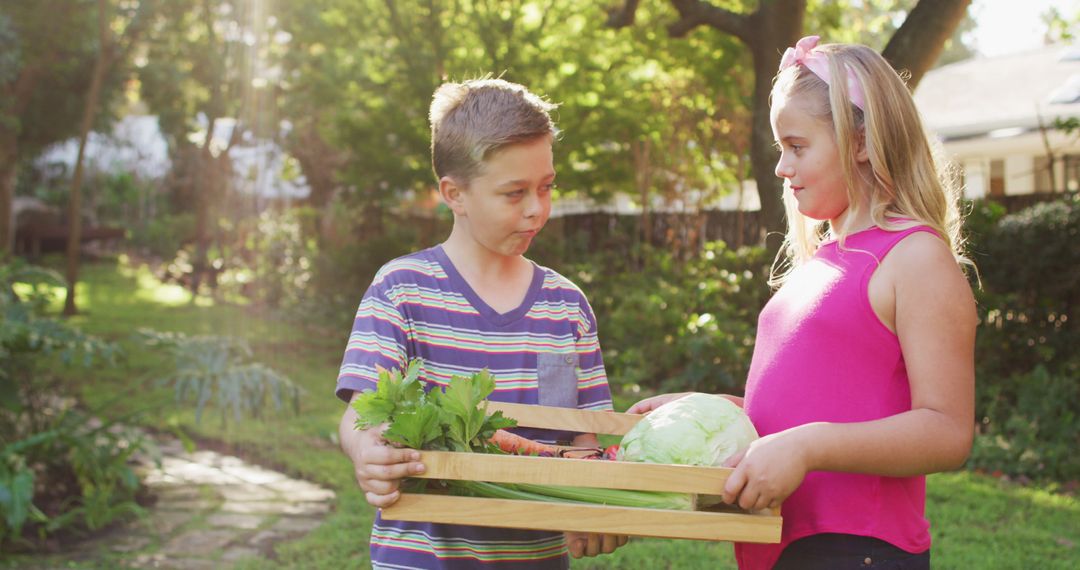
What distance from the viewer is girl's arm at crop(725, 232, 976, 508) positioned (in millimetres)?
1748

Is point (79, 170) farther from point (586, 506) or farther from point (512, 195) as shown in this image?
point (586, 506)

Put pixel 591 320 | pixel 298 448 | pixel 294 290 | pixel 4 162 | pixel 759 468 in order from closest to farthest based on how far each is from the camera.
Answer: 1. pixel 759 468
2. pixel 591 320
3. pixel 298 448
4. pixel 294 290
5. pixel 4 162

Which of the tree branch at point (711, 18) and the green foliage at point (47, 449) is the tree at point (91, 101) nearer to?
the green foliage at point (47, 449)

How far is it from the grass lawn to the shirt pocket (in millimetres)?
2779

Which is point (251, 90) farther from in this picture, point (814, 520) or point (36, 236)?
point (814, 520)

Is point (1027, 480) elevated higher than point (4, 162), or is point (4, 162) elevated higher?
point (4, 162)

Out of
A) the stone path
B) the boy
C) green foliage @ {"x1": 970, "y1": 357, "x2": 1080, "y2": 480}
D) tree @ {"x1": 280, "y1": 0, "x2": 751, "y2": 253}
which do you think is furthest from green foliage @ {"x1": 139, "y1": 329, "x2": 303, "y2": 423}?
tree @ {"x1": 280, "y1": 0, "x2": 751, "y2": 253}

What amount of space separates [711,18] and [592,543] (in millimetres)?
6776

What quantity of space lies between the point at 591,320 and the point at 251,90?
1896 cm

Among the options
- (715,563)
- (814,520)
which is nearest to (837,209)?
(814,520)

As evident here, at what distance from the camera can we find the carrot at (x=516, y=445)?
217cm

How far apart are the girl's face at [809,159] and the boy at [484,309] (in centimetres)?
61

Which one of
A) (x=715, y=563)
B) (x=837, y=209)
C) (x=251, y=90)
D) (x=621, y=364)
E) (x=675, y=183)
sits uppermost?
(x=251, y=90)

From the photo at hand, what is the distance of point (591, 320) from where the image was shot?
8.79 ft
